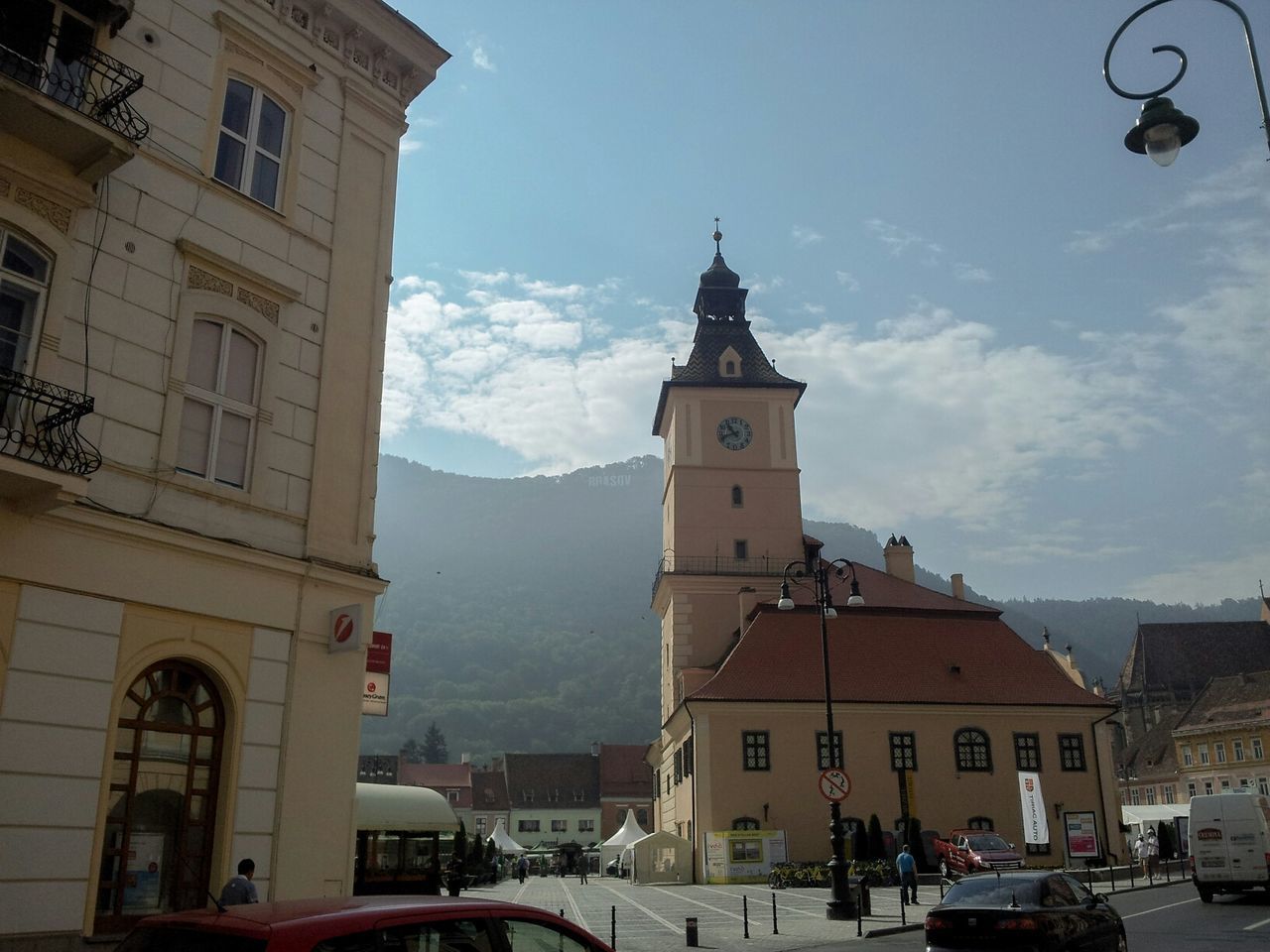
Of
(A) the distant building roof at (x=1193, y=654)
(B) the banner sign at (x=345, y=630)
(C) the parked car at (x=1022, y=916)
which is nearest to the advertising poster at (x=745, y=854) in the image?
(C) the parked car at (x=1022, y=916)

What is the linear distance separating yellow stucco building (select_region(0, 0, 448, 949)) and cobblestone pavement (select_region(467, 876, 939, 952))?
7371 mm

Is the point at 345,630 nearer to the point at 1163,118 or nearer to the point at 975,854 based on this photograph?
the point at 1163,118

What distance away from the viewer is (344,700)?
14.5m

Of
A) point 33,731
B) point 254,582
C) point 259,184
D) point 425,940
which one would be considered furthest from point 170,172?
point 425,940

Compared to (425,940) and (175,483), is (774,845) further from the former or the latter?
(425,940)

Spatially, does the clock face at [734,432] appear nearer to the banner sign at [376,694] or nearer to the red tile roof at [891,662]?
the red tile roof at [891,662]

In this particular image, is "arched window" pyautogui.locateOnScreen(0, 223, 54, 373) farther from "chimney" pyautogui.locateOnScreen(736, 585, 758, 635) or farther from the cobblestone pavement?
"chimney" pyautogui.locateOnScreen(736, 585, 758, 635)

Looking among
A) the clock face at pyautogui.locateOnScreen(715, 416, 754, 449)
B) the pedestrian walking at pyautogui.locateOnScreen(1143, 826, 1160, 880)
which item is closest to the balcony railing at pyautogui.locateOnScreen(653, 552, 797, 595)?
the clock face at pyautogui.locateOnScreen(715, 416, 754, 449)

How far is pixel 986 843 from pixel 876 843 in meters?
6.39

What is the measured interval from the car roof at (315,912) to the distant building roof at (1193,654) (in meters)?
115

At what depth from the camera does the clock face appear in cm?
5869

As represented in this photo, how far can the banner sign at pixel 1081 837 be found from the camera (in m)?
30.1

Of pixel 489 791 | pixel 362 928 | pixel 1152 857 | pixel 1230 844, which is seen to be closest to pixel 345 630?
pixel 362 928

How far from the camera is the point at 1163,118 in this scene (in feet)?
35.8
